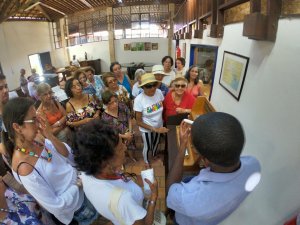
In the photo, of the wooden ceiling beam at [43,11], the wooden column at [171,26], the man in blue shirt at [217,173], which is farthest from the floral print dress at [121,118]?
the wooden ceiling beam at [43,11]

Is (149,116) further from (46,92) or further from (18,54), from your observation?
(18,54)

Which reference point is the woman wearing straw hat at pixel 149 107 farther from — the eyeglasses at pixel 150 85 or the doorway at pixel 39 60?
the doorway at pixel 39 60

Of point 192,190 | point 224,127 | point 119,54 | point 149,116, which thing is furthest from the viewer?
point 119,54

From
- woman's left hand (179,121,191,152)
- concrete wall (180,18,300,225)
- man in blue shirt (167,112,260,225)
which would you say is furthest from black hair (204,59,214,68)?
man in blue shirt (167,112,260,225)

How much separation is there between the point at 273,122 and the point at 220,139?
614 mm

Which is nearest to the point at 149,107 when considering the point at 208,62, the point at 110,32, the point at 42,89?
the point at 42,89

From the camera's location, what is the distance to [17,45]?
11484 mm

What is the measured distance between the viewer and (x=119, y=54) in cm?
1383

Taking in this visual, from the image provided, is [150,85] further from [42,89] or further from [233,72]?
[42,89]

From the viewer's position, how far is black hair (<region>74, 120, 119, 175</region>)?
3.42 feet

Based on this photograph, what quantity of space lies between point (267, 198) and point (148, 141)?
170cm

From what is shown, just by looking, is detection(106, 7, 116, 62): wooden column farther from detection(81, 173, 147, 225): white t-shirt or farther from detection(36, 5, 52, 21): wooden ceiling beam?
detection(81, 173, 147, 225): white t-shirt

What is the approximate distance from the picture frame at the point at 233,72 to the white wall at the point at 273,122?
0.19 feet

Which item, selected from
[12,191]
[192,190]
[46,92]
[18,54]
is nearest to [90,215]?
[12,191]
